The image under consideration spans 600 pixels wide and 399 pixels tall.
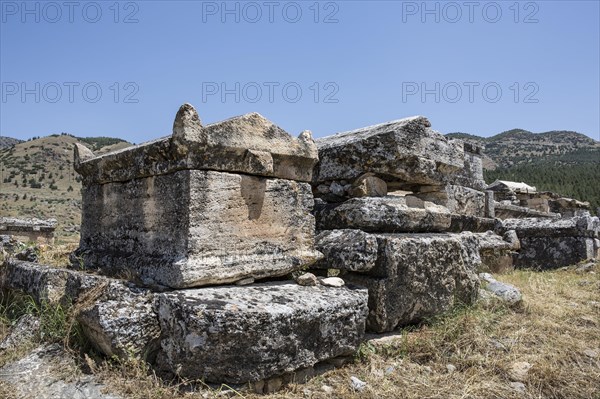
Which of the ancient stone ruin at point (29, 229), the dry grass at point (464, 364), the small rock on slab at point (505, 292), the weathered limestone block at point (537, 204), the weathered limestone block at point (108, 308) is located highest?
the weathered limestone block at point (537, 204)

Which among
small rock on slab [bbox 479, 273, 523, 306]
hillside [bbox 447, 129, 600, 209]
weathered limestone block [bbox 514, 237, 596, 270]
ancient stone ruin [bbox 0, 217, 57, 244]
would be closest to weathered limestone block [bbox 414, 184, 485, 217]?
small rock on slab [bbox 479, 273, 523, 306]

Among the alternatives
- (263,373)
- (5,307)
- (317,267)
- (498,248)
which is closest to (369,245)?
(317,267)

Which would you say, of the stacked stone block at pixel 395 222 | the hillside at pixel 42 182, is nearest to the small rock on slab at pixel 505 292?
the stacked stone block at pixel 395 222

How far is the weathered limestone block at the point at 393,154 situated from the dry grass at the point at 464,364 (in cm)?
128

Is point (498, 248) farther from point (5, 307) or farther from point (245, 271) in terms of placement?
point (5, 307)

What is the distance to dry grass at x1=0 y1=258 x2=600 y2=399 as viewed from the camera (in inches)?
102

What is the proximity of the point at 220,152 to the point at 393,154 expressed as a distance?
1615 millimetres

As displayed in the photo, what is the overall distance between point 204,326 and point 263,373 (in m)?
0.45

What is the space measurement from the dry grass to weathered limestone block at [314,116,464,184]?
4.20 feet

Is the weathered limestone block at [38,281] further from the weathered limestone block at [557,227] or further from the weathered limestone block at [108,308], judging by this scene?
the weathered limestone block at [557,227]

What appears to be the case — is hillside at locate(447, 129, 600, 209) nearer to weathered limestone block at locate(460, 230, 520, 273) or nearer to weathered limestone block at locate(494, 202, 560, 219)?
weathered limestone block at locate(494, 202, 560, 219)

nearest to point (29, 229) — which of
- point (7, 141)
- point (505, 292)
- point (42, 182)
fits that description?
point (505, 292)

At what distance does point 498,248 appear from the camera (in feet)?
22.5

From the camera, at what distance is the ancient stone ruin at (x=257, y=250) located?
2.63 metres
